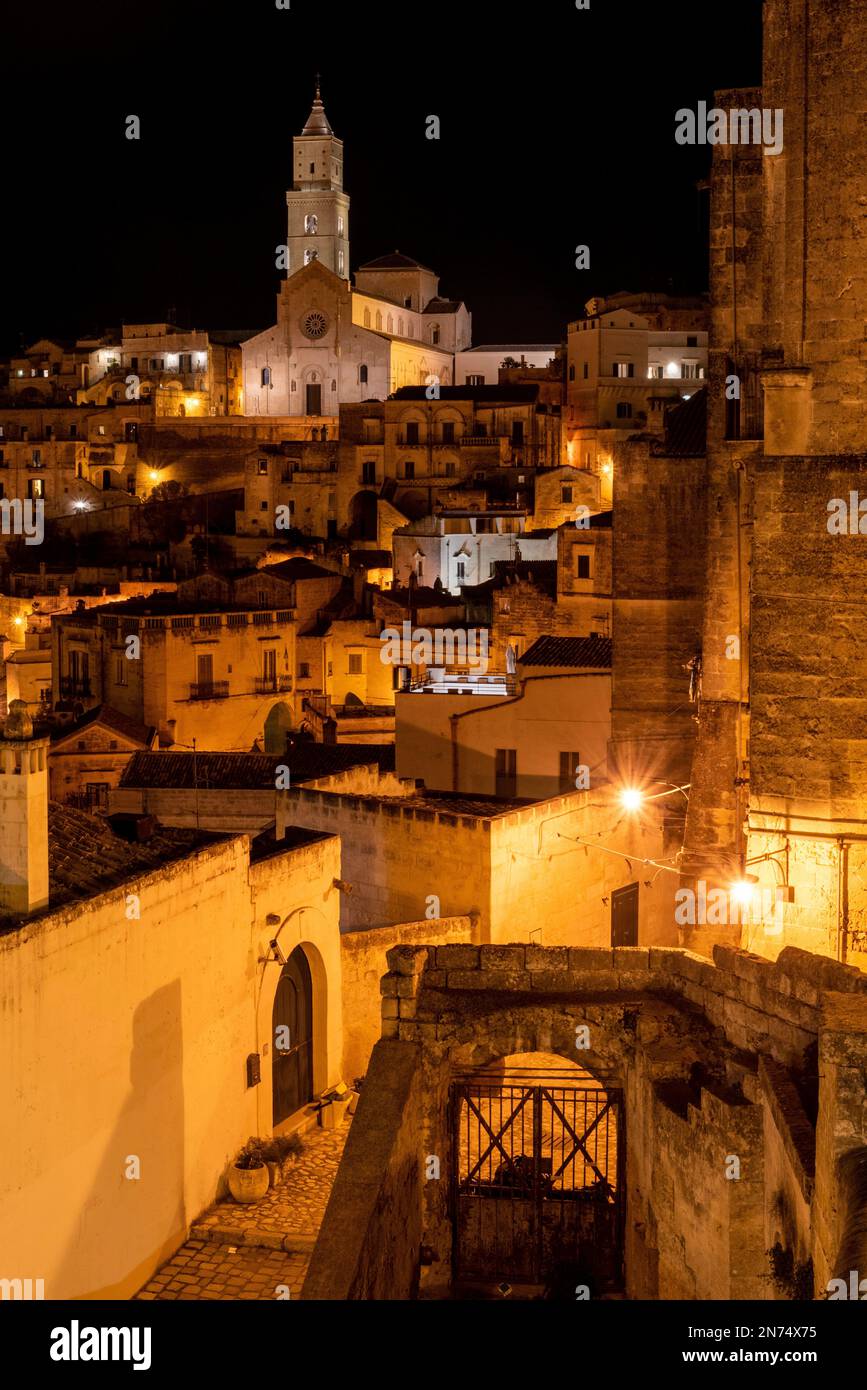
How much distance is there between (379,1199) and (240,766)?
17.7m

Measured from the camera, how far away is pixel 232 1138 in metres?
14.3

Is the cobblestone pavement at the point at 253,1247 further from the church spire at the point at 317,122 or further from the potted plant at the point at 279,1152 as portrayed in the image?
the church spire at the point at 317,122

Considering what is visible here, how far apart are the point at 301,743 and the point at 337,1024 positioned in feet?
37.7

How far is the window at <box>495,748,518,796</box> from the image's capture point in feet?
74.8

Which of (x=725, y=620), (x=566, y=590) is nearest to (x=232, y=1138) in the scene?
(x=725, y=620)

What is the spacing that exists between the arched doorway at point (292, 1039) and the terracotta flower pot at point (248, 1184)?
1.28 metres

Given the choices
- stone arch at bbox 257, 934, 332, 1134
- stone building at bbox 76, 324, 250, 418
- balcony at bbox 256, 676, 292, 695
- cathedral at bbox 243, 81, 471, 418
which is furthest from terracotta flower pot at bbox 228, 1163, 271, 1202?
stone building at bbox 76, 324, 250, 418

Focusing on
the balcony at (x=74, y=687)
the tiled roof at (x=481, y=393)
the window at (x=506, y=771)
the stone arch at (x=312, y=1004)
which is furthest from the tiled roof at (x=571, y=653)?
the tiled roof at (x=481, y=393)

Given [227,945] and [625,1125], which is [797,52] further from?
[227,945]

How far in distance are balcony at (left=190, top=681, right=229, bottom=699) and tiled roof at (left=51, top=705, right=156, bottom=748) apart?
1.25 metres

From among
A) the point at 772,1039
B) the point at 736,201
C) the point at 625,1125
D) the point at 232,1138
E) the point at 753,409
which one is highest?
the point at 736,201

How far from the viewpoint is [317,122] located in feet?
247

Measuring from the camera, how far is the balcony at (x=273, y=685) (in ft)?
112
